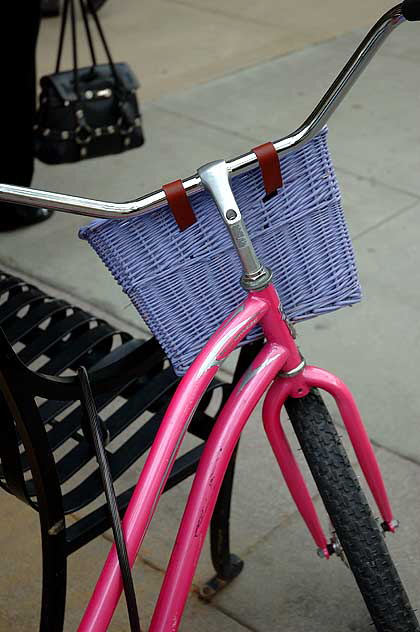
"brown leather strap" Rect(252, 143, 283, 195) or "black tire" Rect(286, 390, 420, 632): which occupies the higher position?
"brown leather strap" Rect(252, 143, 283, 195)

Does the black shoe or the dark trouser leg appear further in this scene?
the black shoe

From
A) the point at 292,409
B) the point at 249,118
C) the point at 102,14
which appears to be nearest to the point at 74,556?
the point at 292,409

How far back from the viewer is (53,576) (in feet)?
6.12

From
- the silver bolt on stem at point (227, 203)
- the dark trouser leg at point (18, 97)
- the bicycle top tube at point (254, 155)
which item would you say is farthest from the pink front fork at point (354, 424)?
the dark trouser leg at point (18, 97)

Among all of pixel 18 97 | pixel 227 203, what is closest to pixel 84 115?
pixel 18 97

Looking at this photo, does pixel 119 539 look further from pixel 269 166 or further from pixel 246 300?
pixel 269 166

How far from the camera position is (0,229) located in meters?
4.25

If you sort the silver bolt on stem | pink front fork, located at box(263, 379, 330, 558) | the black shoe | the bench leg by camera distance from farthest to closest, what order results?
the black shoe < pink front fork, located at box(263, 379, 330, 558) < the bench leg < the silver bolt on stem

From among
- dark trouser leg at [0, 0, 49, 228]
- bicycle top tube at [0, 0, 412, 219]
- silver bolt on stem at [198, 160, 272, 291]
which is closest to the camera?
bicycle top tube at [0, 0, 412, 219]

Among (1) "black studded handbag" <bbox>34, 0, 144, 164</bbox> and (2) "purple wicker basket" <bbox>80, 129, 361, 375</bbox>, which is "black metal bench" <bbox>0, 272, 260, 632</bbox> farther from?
(1) "black studded handbag" <bbox>34, 0, 144, 164</bbox>

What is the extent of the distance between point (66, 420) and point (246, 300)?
1.86ft

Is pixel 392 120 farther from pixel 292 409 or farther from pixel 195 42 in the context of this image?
pixel 292 409

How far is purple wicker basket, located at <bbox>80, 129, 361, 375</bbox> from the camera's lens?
1.81 meters

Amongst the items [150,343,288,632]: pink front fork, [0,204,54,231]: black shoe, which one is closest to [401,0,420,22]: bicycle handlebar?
[150,343,288,632]: pink front fork
